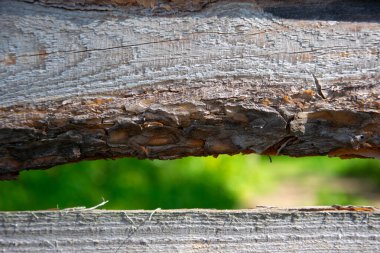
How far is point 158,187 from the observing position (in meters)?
5.63

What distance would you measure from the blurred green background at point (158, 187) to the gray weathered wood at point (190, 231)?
7.50 ft

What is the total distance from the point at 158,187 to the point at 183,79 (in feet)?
12.6

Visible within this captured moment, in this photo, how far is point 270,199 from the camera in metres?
7.61

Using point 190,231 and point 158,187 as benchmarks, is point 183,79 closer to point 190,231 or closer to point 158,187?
point 190,231

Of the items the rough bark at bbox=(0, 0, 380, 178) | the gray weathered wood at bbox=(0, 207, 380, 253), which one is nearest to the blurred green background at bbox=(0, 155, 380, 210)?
the gray weathered wood at bbox=(0, 207, 380, 253)

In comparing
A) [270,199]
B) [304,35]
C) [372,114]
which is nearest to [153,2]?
[304,35]

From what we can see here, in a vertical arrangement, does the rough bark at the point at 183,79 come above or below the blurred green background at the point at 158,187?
above

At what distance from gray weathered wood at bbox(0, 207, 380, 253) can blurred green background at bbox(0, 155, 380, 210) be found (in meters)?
2.28

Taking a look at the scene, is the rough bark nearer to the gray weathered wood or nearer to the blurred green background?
the gray weathered wood

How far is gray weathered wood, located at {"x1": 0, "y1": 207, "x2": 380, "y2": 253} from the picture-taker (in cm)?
189

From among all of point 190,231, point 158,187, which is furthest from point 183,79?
point 158,187

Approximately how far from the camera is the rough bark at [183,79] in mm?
1831

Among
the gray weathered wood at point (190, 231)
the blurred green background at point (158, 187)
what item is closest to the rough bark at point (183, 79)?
the gray weathered wood at point (190, 231)

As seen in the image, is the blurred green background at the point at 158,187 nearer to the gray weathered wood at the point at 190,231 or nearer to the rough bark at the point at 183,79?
the gray weathered wood at the point at 190,231
